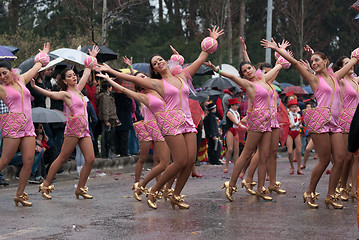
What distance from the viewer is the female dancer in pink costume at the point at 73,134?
33.1 feet

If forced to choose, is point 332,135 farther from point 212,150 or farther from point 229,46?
point 229,46

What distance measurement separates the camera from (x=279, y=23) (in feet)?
121

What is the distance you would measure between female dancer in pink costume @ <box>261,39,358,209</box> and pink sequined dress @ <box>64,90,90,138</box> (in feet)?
9.86

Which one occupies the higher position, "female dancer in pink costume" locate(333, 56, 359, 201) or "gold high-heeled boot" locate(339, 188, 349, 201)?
"female dancer in pink costume" locate(333, 56, 359, 201)

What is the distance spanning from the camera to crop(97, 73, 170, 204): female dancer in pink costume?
8.89 m

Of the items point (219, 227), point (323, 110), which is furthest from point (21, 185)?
point (323, 110)

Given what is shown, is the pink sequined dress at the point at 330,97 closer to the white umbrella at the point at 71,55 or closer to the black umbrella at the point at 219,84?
the white umbrella at the point at 71,55

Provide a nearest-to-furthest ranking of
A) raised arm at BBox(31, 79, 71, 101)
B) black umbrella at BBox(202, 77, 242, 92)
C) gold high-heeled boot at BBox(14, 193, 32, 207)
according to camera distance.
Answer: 1. gold high-heeled boot at BBox(14, 193, 32, 207)
2. raised arm at BBox(31, 79, 71, 101)
3. black umbrella at BBox(202, 77, 242, 92)

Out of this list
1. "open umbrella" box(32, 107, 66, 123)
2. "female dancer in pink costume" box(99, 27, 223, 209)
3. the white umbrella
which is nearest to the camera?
"female dancer in pink costume" box(99, 27, 223, 209)

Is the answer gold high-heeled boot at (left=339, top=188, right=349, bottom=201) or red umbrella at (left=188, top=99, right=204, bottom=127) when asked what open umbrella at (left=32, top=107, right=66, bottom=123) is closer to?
red umbrella at (left=188, top=99, right=204, bottom=127)

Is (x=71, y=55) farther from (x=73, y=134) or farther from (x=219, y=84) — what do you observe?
(x=219, y=84)

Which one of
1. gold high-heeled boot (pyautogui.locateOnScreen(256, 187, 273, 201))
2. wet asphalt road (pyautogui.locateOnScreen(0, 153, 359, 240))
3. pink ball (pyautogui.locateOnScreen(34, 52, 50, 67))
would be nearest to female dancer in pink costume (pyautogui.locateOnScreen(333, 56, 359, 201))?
wet asphalt road (pyautogui.locateOnScreen(0, 153, 359, 240))

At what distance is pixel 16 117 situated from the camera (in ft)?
30.4

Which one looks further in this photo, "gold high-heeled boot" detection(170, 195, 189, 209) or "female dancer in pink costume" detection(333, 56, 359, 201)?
"female dancer in pink costume" detection(333, 56, 359, 201)
